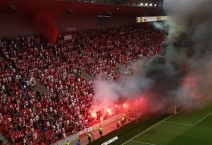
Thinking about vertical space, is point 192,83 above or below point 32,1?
below

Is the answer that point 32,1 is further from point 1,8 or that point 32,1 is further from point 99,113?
point 99,113

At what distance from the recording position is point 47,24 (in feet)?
107

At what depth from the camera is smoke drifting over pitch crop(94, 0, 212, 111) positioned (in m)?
25.4

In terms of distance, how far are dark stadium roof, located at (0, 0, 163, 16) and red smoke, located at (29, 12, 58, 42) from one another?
1084mm

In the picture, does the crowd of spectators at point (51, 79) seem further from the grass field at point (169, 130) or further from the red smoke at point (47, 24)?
the grass field at point (169, 130)

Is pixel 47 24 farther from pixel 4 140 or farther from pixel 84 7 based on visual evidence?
pixel 4 140

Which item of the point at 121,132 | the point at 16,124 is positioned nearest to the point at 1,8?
the point at 16,124

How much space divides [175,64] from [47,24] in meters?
12.6

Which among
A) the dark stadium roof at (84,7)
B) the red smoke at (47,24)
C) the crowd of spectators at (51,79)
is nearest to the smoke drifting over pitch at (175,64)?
the crowd of spectators at (51,79)

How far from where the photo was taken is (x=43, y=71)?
93.1ft

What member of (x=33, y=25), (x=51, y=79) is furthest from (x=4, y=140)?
(x=33, y=25)

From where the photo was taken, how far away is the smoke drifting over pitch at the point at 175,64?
25406 mm

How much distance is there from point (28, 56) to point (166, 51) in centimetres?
1179

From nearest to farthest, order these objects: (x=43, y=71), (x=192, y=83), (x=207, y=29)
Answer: (x=207, y=29) → (x=43, y=71) → (x=192, y=83)
